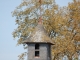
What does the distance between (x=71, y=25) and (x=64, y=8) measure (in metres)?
3.42

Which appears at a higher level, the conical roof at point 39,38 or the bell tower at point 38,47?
the conical roof at point 39,38

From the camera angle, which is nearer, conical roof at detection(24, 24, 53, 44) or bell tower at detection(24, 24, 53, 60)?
bell tower at detection(24, 24, 53, 60)

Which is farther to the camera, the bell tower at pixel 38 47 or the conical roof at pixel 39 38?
the conical roof at pixel 39 38

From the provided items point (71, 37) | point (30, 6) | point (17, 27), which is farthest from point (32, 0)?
point (71, 37)

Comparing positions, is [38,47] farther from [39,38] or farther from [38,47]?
[39,38]

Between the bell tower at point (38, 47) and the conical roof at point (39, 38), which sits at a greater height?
the conical roof at point (39, 38)

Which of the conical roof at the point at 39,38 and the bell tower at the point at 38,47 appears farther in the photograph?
the conical roof at the point at 39,38

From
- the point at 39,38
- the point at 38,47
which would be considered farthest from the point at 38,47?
the point at 39,38

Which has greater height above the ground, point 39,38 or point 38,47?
point 39,38

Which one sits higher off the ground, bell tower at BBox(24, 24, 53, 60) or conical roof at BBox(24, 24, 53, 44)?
conical roof at BBox(24, 24, 53, 44)

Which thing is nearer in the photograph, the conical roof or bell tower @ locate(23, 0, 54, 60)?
bell tower @ locate(23, 0, 54, 60)

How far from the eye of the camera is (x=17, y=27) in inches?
2338

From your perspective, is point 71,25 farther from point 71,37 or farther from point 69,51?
point 69,51

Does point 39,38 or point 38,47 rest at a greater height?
point 39,38
